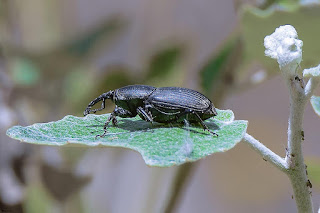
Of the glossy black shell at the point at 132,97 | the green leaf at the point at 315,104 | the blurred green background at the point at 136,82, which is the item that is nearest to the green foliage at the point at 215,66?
the blurred green background at the point at 136,82

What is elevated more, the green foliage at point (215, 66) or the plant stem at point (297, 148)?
the green foliage at point (215, 66)

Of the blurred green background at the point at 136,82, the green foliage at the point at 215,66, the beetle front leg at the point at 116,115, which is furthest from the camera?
the green foliage at the point at 215,66

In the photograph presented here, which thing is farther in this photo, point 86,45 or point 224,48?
point 86,45

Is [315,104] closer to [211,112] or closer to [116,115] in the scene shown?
[211,112]

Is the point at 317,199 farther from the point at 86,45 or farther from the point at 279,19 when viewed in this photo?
the point at 279,19

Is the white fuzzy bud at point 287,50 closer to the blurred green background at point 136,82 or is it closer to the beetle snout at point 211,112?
the beetle snout at point 211,112

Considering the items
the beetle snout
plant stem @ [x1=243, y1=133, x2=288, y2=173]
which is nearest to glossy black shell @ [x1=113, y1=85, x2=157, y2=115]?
the beetle snout

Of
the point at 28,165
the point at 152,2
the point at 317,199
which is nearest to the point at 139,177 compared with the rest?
the point at 317,199
